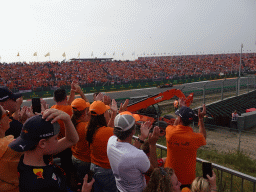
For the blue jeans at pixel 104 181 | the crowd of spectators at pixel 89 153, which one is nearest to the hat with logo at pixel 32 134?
the crowd of spectators at pixel 89 153

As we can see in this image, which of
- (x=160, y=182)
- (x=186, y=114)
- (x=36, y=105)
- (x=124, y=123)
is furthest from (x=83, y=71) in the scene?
(x=160, y=182)

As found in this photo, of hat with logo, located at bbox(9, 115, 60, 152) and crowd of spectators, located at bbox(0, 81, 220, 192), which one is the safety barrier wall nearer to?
crowd of spectators, located at bbox(0, 81, 220, 192)

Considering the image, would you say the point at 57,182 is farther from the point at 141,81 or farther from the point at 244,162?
the point at 141,81

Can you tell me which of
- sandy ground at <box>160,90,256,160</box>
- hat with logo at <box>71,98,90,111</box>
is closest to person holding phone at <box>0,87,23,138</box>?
hat with logo at <box>71,98,90,111</box>

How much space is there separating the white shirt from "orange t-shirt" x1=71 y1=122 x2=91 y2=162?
915mm

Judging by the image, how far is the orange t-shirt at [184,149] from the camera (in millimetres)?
2682

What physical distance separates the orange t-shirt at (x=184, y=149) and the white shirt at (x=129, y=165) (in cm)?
80

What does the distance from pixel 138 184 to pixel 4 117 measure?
1665 millimetres

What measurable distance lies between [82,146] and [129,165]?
1315 millimetres

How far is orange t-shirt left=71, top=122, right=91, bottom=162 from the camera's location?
3050 millimetres

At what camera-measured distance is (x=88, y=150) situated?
3150 mm

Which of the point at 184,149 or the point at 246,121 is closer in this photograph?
the point at 184,149

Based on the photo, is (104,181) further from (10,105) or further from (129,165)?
(10,105)

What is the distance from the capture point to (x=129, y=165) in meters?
2.06
